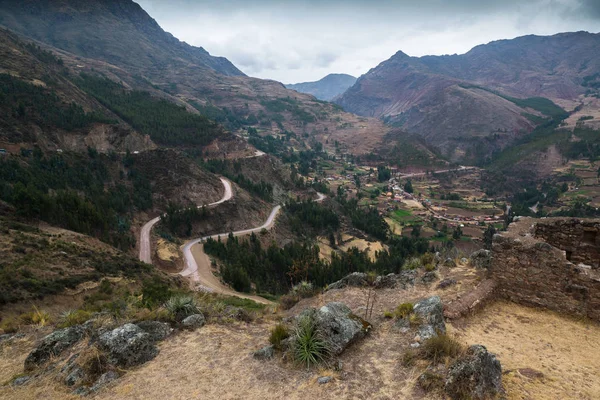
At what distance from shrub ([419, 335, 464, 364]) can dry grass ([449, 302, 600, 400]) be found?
48.0 inches

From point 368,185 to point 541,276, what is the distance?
441ft

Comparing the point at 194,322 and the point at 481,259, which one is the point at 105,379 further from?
the point at 481,259

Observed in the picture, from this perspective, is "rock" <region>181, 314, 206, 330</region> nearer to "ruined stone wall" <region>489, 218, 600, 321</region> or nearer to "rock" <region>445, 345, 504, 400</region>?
"rock" <region>445, 345, 504, 400</region>

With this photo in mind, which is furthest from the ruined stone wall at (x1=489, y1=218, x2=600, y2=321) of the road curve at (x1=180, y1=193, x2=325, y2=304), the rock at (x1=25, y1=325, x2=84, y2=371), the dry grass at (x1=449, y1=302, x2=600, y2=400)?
the road curve at (x1=180, y1=193, x2=325, y2=304)

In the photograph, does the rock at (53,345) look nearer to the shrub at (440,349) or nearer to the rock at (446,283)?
the shrub at (440,349)

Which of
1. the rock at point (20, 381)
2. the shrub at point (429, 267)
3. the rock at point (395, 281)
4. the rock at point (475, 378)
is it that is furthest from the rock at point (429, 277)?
the rock at point (20, 381)

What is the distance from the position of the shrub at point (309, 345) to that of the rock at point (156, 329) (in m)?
4.53

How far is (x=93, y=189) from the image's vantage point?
180 feet

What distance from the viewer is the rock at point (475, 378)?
257 inches

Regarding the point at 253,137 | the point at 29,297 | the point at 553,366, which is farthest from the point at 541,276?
the point at 253,137

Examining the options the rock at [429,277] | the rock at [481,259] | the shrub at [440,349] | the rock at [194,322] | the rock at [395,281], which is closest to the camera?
the shrub at [440,349]

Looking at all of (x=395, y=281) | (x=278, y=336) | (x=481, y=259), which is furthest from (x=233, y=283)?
(x=278, y=336)

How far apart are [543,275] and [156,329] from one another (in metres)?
14.3

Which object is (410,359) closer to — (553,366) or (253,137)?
(553,366)
